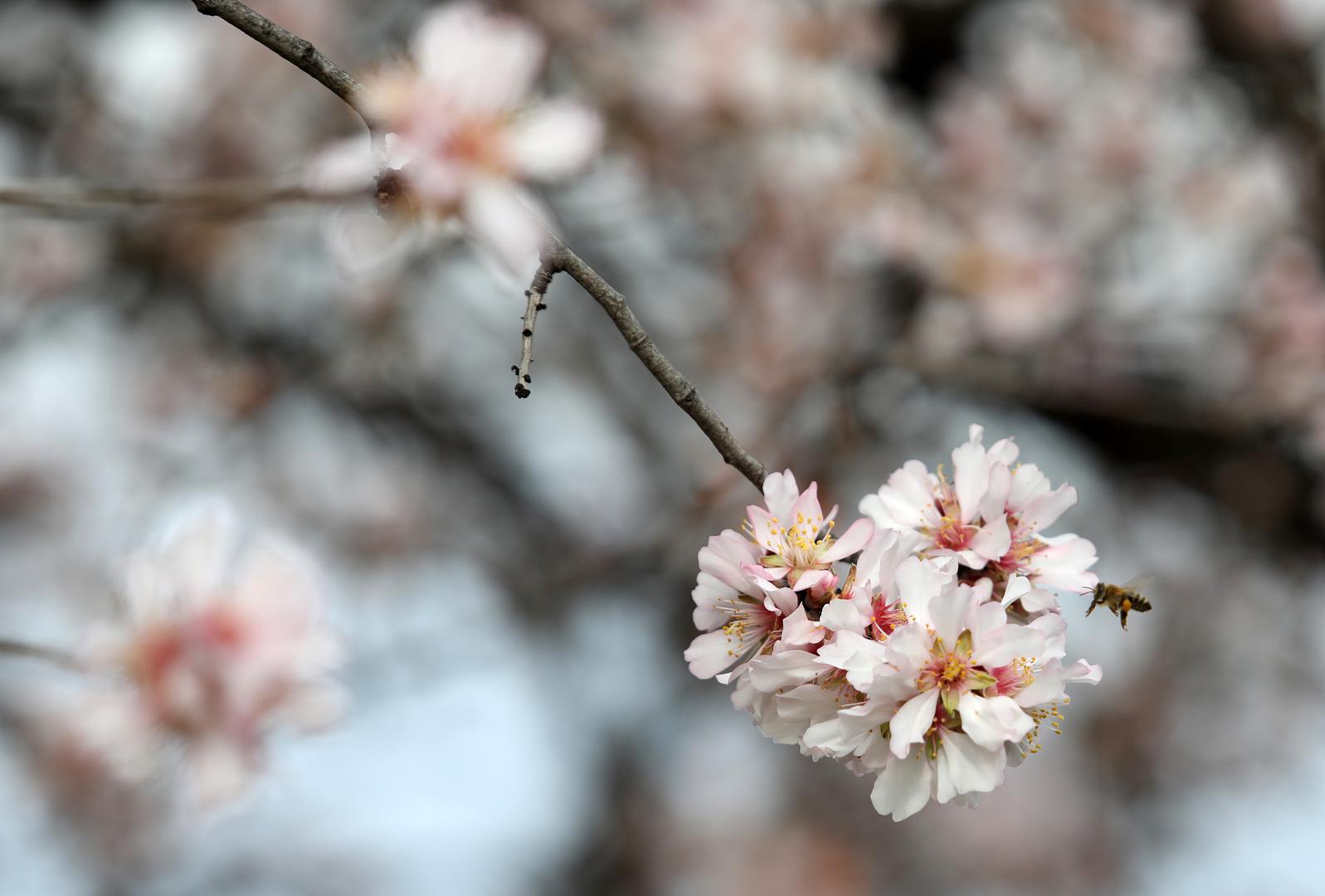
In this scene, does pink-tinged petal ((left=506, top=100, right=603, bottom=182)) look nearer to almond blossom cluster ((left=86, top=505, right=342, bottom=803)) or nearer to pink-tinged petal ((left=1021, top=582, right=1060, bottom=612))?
almond blossom cluster ((left=86, top=505, right=342, bottom=803))

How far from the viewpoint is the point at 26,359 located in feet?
7.00

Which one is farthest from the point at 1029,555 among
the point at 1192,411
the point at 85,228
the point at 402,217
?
the point at 85,228

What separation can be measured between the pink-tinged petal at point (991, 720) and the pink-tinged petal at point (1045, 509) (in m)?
0.11

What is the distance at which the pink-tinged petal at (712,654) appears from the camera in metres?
0.57

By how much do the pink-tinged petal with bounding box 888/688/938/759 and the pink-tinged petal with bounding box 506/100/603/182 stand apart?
2.00 feet

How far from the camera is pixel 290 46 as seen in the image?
0.51 m

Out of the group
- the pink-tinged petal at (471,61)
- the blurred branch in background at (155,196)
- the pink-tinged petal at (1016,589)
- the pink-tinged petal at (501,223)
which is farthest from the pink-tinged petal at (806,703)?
the pink-tinged petal at (471,61)

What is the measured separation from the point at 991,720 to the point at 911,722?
0.17 feet

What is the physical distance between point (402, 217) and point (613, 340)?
5.07 feet

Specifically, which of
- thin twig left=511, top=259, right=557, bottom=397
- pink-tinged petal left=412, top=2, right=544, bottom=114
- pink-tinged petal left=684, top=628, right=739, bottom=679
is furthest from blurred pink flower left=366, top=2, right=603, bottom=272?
pink-tinged petal left=684, top=628, right=739, bottom=679

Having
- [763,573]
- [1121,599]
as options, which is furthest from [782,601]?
[1121,599]

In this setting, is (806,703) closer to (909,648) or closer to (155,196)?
(909,648)

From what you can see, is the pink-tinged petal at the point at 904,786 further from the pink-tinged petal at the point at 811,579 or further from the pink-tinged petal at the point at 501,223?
the pink-tinged petal at the point at 501,223

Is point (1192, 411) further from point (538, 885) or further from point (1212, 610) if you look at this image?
point (538, 885)
